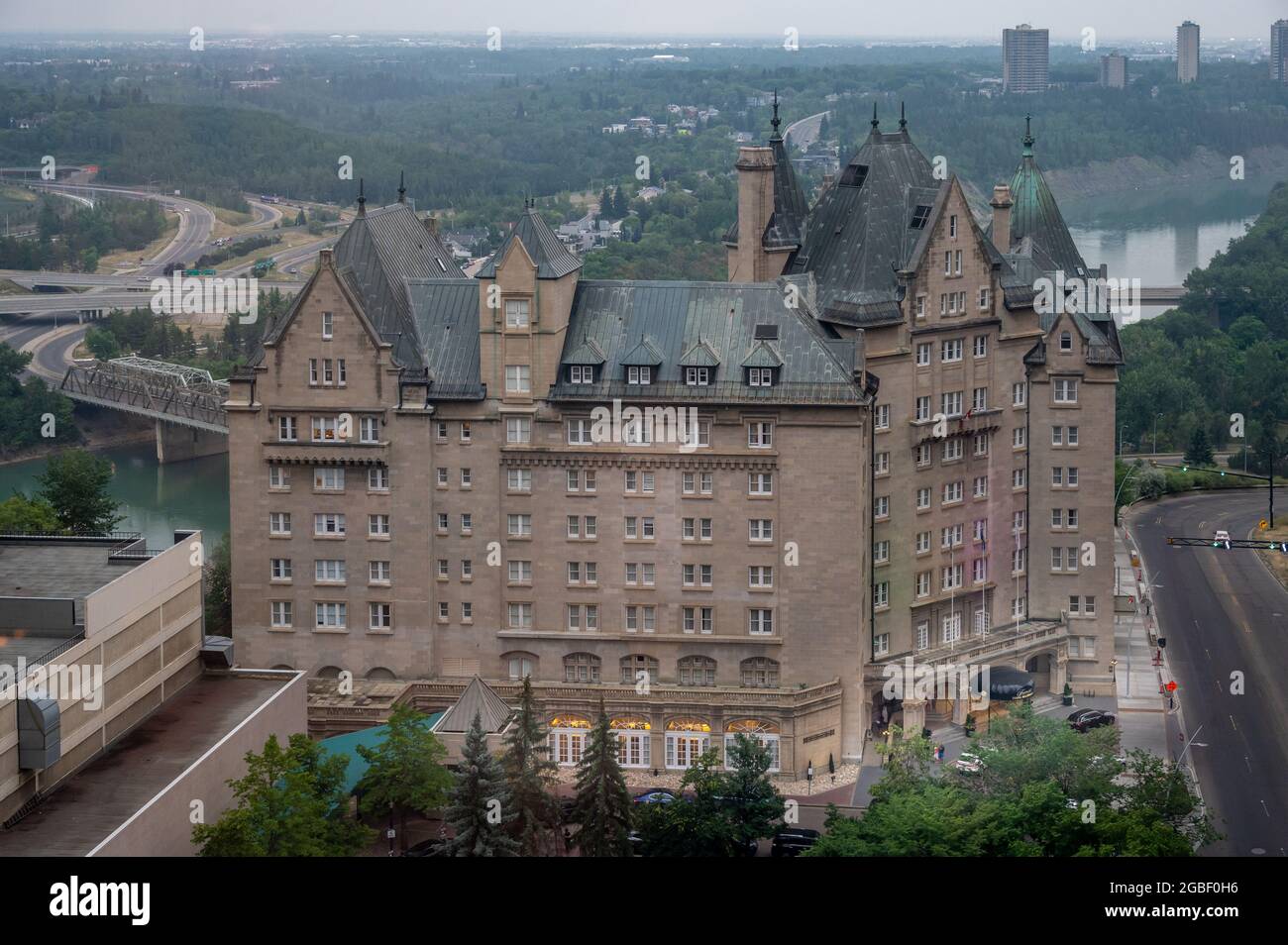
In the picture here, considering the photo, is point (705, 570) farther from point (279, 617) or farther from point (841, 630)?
point (279, 617)

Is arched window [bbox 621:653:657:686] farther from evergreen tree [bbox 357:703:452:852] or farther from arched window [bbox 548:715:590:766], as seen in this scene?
evergreen tree [bbox 357:703:452:852]

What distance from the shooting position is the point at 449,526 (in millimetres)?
109438

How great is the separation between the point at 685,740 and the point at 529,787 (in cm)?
1727

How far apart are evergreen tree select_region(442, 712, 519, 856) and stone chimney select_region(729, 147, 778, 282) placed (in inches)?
1348

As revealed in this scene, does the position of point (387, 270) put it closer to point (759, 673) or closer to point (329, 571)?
point (329, 571)

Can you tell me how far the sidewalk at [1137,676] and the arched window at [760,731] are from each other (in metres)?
16.5

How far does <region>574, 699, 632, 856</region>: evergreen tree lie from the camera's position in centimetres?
9200

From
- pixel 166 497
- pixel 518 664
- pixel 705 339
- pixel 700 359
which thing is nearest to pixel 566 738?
pixel 518 664

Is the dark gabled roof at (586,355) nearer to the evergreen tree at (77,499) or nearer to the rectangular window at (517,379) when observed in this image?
the rectangular window at (517,379)

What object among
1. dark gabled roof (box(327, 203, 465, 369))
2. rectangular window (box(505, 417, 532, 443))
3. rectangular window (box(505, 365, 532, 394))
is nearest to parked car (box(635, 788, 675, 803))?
rectangular window (box(505, 417, 532, 443))

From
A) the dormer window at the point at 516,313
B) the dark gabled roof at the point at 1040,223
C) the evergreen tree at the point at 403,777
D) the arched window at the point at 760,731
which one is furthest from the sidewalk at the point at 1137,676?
the dormer window at the point at 516,313

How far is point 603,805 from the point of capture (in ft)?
303
